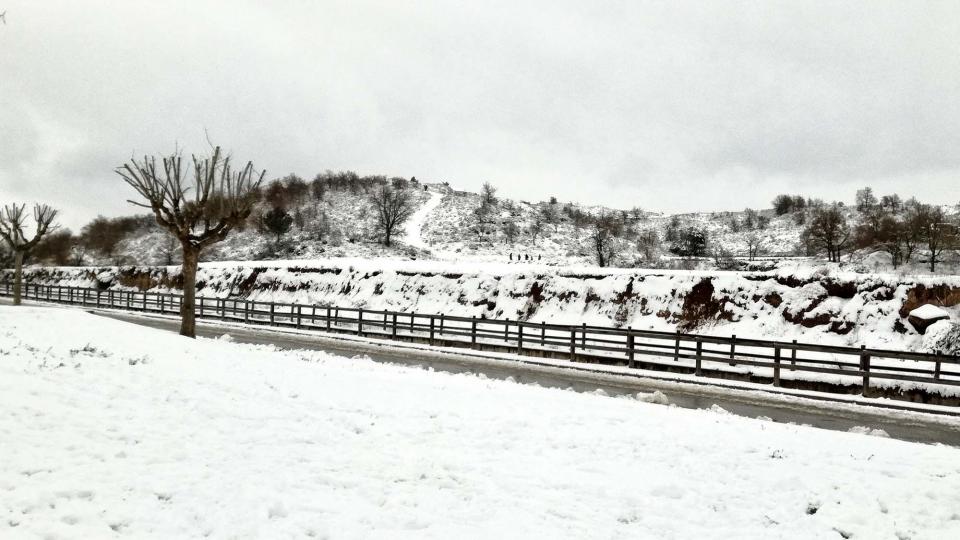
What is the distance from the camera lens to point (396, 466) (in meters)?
6.85

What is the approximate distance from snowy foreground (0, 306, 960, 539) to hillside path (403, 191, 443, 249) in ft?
208

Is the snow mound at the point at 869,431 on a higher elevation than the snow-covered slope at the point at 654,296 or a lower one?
lower

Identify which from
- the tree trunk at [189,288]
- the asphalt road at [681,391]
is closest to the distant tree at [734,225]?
the asphalt road at [681,391]

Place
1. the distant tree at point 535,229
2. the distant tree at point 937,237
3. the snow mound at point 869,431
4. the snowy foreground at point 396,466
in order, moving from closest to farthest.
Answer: the snowy foreground at point 396,466
the snow mound at point 869,431
the distant tree at point 937,237
the distant tree at point 535,229

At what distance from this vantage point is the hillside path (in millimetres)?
77006

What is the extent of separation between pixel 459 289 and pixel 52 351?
78.7 feet

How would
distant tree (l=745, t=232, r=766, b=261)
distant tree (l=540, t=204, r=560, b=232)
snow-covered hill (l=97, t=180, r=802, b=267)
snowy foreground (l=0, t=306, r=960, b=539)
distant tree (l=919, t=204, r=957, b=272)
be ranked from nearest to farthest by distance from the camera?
1. snowy foreground (l=0, t=306, r=960, b=539)
2. distant tree (l=919, t=204, r=957, b=272)
3. snow-covered hill (l=97, t=180, r=802, b=267)
4. distant tree (l=745, t=232, r=766, b=261)
5. distant tree (l=540, t=204, r=560, b=232)

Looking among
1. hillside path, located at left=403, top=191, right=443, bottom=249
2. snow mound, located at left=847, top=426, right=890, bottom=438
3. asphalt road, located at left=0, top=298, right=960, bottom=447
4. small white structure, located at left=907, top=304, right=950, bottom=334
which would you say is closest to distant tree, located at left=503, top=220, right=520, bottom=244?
hillside path, located at left=403, top=191, right=443, bottom=249

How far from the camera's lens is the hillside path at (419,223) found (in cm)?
7701

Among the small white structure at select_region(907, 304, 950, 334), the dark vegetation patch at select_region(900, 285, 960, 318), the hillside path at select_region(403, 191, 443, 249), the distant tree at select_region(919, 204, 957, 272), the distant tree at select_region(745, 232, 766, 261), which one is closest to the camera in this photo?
the small white structure at select_region(907, 304, 950, 334)

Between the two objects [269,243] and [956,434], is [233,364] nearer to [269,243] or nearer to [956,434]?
[956,434]

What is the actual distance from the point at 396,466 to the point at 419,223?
285 feet

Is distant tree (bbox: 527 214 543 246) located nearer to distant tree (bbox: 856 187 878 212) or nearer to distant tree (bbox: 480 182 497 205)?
distant tree (bbox: 480 182 497 205)

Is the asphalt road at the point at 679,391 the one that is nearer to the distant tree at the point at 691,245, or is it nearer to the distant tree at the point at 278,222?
the distant tree at the point at 278,222
